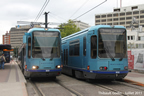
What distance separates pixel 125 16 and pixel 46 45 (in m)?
102

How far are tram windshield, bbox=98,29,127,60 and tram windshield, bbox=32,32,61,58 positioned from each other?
9.08 feet

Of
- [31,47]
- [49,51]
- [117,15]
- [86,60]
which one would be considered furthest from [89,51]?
[117,15]

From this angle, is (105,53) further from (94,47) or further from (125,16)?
(125,16)

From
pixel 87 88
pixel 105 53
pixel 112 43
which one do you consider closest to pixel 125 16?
pixel 112 43

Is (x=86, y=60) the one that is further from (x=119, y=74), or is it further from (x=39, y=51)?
(x=39, y=51)

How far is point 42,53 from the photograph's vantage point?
11.8 meters

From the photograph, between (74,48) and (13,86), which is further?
(74,48)

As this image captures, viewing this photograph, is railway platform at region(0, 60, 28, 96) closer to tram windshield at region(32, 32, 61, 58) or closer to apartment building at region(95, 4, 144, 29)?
tram windshield at region(32, 32, 61, 58)

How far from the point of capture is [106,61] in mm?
10711

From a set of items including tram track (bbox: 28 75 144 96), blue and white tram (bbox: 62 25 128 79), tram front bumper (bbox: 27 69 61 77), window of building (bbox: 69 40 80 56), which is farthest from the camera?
window of building (bbox: 69 40 80 56)

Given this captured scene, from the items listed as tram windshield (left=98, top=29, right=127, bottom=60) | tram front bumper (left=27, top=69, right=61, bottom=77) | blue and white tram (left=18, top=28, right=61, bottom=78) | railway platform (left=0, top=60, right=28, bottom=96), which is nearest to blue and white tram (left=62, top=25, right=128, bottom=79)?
tram windshield (left=98, top=29, right=127, bottom=60)

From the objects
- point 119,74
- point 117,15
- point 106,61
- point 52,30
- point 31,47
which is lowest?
point 119,74

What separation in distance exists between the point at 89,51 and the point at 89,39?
25.9 inches

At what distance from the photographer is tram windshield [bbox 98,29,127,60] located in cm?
1080
